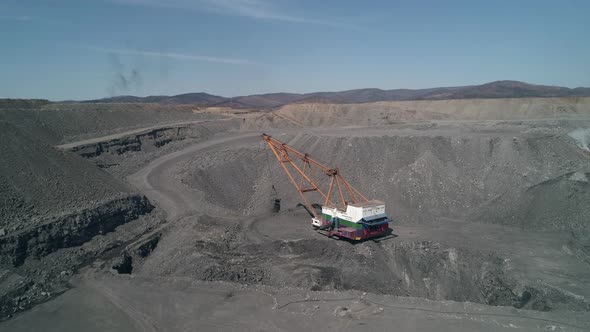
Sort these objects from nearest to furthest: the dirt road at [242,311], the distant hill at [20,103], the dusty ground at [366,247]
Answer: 1. the dirt road at [242,311]
2. the dusty ground at [366,247]
3. the distant hill at [20,103]

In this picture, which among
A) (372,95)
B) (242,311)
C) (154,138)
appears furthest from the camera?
(372,95)

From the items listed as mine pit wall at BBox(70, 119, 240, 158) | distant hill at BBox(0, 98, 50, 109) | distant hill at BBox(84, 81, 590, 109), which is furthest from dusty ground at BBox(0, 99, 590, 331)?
distant hill at BBox(84, 81, 590, 109)

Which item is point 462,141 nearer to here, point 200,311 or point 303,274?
point 303,274

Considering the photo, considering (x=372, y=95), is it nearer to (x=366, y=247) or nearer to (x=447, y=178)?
(x=447, y=178)

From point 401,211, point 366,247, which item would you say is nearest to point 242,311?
point 366,247

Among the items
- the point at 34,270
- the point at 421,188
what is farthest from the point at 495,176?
the point at 34,270

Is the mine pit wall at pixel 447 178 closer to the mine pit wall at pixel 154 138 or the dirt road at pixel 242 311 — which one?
the dirt road at pixel 242 311

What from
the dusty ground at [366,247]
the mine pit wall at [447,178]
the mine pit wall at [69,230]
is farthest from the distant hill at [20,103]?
the mine pit wall at [69,230]
